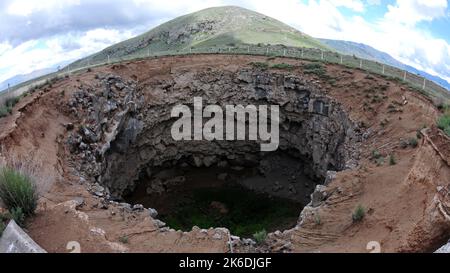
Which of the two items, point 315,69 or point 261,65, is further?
point 261,65

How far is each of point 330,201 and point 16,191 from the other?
10.4 metres

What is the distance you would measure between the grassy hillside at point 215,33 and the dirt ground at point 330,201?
32.8 m

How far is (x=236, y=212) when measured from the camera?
89.2 feet

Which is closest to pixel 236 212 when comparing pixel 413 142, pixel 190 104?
pixel 190 104

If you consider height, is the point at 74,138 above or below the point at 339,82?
below

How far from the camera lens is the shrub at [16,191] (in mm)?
12172

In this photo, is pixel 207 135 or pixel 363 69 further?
pixel 207 135

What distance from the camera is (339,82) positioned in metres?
25.7

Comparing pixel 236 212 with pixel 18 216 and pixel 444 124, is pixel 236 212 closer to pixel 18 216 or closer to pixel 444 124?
pixel 444 124

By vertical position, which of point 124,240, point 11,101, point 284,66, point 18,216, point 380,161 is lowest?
point 124,240

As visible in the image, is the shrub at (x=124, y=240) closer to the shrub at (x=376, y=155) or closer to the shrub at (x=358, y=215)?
the shrub at (x=358, y=215)

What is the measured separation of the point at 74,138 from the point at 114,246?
10307 mm
